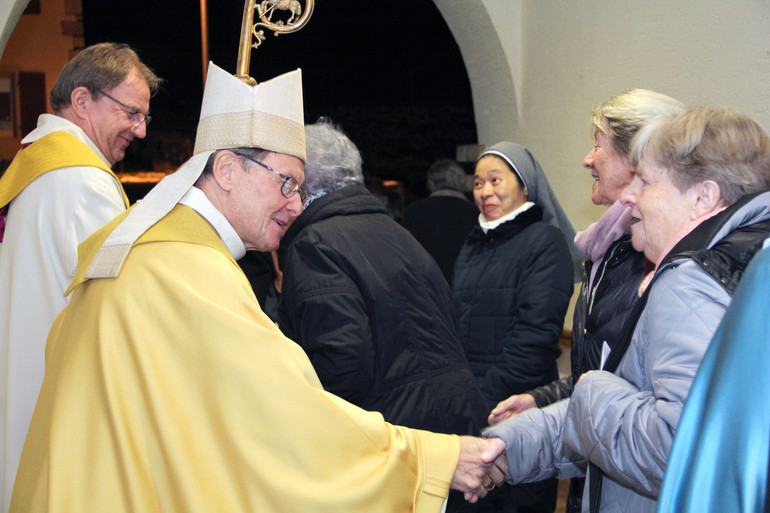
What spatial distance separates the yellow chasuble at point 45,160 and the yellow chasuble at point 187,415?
1.08 m

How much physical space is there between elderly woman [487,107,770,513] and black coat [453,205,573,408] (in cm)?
117

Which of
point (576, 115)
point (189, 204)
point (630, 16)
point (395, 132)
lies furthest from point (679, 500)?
point (395, 132)

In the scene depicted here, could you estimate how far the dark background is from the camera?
16.2 feet

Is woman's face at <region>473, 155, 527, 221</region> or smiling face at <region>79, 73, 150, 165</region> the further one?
woman's face at <region>473, 155, 527, 221</region>

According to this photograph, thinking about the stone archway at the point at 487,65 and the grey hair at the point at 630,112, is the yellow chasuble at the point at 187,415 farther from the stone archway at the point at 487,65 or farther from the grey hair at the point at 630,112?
the stone archway at the point at 487,65

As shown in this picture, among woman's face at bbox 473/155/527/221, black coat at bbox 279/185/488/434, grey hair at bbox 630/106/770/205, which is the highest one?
grey hair at bbox 630/106/770/205

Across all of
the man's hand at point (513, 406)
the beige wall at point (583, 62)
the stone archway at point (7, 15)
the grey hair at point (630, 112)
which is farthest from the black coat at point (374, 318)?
the stone archway at point (7, 15)

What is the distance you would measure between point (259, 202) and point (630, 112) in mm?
1079

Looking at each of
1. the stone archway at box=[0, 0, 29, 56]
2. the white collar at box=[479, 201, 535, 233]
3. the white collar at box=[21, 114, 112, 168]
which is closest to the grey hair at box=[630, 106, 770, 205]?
the white collar at box=[479, 201, 535, 233]

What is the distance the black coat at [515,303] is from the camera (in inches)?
110

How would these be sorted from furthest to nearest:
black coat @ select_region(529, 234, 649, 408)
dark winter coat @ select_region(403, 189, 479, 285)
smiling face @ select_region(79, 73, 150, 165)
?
dark winter coat @ select_region(403, 189, 479, 285) → smiling face @ select_region(79, 73, 150, 165) → black coat @ select_region(529, 234, 649, 408)

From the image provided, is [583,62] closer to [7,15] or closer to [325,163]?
[325,163]

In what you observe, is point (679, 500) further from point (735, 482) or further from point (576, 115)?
point (576, 115)

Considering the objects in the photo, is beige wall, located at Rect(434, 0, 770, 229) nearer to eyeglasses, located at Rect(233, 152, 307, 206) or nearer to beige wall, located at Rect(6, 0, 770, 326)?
beige wall, located at Rect(6, 0, 770, 326)
